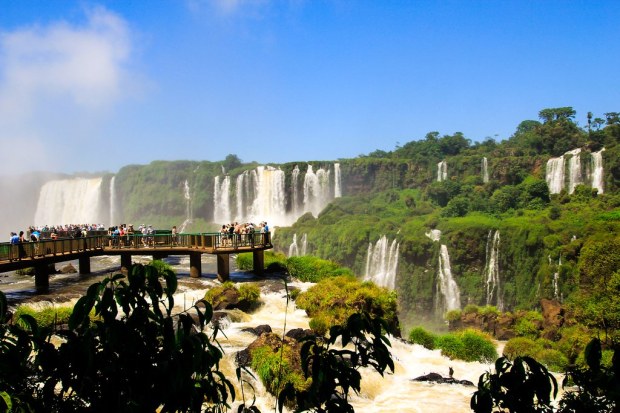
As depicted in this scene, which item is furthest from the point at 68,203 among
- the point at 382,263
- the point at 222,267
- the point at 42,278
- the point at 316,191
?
the point at 222,267

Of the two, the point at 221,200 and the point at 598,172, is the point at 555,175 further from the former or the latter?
the point at 221,200

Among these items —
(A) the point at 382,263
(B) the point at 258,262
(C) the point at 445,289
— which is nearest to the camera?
(B) the point at 258,262

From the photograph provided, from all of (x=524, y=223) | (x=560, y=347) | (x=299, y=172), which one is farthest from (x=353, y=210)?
(x=560, y=347)

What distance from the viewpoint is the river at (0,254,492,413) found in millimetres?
14594

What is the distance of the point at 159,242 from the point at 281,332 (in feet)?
35.3

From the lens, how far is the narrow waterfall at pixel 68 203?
7788 cm

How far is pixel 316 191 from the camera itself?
72500 millimetres

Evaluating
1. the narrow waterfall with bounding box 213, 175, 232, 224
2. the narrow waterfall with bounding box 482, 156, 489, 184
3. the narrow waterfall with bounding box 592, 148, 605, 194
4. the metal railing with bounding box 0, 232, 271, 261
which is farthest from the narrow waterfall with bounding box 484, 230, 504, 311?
the narrow waterfall with bounding box 213, 175, 232, 224

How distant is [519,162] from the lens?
70.7 metres

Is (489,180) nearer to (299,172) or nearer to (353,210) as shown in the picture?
(353,210)

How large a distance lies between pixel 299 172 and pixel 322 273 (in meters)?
43.9

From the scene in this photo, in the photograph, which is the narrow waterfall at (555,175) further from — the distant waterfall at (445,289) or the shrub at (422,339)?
the shrub at (422,339)

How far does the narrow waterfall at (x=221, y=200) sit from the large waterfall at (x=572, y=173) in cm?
4204

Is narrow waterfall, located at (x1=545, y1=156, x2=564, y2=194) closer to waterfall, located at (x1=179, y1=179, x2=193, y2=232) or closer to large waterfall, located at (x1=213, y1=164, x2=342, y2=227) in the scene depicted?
large waterfall, located at (x1=213, y1=164, x2=342, y2=227)
